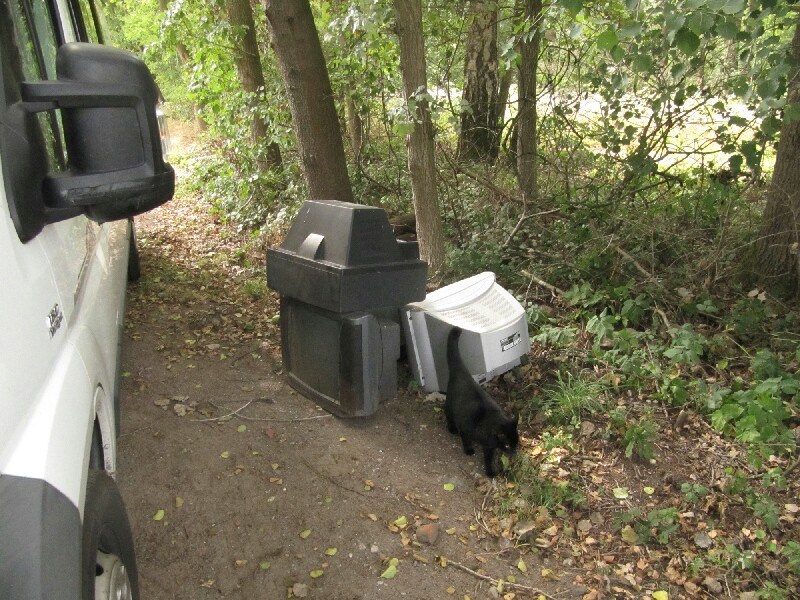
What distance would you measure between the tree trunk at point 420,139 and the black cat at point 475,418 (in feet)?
5.41

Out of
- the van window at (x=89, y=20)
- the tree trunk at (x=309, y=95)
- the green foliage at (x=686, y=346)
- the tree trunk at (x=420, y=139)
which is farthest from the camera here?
the tree trunk at (x=309, y=95)

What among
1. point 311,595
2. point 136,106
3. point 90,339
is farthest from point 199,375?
point 136,106

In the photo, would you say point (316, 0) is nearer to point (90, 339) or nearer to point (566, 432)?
point (566, 432)

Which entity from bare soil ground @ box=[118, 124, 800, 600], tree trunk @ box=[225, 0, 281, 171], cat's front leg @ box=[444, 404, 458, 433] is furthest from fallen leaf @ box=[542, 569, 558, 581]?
tree trunk @ box=[225, 0, 281, 171]

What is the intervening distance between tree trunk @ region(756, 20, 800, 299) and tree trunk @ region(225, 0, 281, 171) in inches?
222

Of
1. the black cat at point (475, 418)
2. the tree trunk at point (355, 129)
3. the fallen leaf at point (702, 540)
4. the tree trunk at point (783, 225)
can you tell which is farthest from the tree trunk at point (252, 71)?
the fallen leaf at point (702, 540)

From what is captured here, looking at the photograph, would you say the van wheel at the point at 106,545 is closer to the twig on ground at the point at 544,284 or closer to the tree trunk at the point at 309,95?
the twig on ground at the point at 544,284

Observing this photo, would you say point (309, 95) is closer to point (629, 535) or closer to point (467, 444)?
point (467, 444)

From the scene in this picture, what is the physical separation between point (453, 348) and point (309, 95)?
3259 millimetres

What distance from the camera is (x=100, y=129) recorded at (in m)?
1.55

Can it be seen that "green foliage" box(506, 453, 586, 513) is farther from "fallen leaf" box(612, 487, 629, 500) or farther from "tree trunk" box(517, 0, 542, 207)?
"tree trunk" box(517, 0, 542, 207)

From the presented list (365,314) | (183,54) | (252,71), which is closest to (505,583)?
(365,314)

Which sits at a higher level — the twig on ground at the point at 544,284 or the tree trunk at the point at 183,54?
the tree trunk at the point at 183,54

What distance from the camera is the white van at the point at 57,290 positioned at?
51.4 inches
